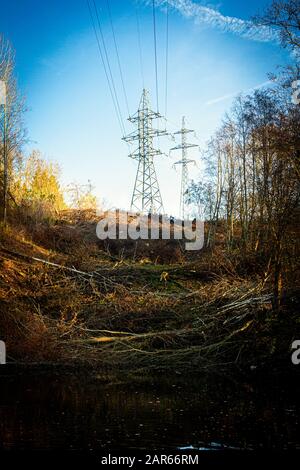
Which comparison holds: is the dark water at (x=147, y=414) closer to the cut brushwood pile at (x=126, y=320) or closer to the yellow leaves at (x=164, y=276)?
the cut brushwood pile at (x=126, y=320)

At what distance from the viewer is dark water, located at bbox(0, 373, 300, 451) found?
4289mm

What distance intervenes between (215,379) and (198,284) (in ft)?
22.2

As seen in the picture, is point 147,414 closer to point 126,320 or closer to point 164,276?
point 126,320

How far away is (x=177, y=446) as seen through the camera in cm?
420

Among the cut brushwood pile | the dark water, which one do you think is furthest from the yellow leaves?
the dark water

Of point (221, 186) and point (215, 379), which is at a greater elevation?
point (221, 186)

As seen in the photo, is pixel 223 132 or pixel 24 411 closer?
pixel 24 411

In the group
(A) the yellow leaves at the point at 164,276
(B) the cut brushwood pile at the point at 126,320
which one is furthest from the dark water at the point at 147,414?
(A) the yellow leaves at the point at 164,276

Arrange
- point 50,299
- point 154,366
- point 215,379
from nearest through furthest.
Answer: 1. point 215,379
2. point 154,366
3. point 50,299

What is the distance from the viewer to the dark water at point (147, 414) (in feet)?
14.1

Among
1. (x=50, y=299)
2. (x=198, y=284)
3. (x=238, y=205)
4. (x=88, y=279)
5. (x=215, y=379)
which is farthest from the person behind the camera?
(x=238, y=205)

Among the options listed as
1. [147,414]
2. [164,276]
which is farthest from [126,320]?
[147,414]

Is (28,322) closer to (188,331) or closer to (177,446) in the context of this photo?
(188,331)
